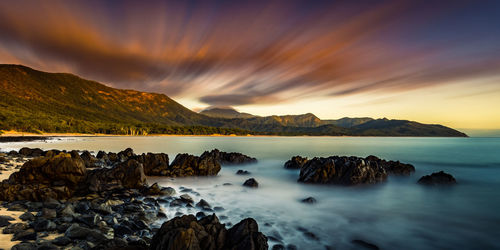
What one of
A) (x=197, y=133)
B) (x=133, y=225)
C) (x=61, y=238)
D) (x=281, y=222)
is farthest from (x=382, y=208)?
(x=197, y=133)

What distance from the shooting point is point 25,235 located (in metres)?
6.02

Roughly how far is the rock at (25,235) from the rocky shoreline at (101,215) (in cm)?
1

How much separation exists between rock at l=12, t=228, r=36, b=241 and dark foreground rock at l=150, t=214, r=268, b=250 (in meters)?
3.81

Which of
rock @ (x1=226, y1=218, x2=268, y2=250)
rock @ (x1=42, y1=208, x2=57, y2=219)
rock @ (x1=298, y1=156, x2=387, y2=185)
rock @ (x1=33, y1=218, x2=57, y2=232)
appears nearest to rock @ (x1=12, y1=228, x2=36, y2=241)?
rock @ (x1=33, y1=218, x2=57, y2=232)

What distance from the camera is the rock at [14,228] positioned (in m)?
6.25

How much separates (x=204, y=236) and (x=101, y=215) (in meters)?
5.37

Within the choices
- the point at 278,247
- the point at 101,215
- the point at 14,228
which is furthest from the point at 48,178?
the point at 278,247

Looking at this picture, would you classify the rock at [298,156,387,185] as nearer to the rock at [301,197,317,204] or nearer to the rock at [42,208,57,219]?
the rock at [301,197,317,204]

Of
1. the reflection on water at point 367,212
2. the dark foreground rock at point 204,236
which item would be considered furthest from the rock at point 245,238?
the reflection on water at point 367,212

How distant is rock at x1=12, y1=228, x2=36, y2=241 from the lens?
5.89 m

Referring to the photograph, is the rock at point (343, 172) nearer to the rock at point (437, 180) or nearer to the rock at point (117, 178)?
the rock at point (437, 180)

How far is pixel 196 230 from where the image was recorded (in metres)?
5.25

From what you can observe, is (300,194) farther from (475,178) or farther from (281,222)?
(475,178)

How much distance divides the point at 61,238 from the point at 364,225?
414 inches
